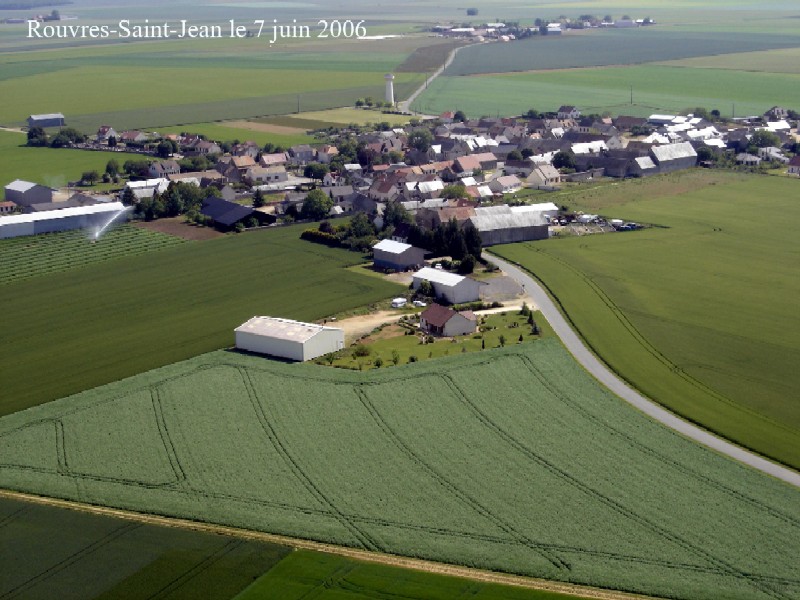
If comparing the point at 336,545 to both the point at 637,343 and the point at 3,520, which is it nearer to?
the point at 3,520

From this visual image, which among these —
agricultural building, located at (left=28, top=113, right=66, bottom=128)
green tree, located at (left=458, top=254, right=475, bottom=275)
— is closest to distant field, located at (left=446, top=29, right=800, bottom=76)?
agricultural building, located at (left=28, top=113, right=66, bottom=128)

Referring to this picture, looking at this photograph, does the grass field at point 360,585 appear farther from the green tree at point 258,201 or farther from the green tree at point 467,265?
the green tree at point 258,201

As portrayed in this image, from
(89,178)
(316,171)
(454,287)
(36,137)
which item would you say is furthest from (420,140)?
(454,287)

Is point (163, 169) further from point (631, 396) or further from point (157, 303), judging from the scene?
point (631, 396)

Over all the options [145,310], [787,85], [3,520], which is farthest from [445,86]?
[3,520]

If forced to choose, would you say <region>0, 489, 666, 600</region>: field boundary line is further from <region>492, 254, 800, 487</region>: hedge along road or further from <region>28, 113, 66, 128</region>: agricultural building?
<region>28, 113, 66, 128</region>: agricultural building
